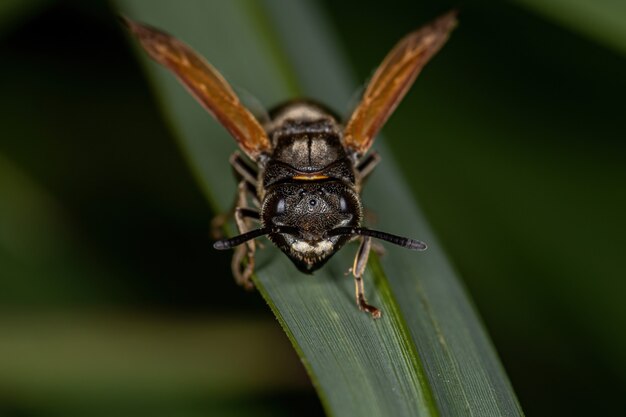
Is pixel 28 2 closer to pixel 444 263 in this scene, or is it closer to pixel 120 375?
pixel 120 375

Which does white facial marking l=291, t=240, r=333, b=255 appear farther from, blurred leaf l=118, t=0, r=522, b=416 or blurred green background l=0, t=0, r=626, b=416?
blurred green background l=0, t=0, r=626, b=416

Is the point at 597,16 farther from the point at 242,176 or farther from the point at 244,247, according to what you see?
the point at 244,247

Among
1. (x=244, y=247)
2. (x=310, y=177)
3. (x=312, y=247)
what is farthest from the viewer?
(x=244, y=247)

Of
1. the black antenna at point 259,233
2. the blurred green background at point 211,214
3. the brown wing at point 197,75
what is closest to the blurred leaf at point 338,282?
the black antenna at point 259,233

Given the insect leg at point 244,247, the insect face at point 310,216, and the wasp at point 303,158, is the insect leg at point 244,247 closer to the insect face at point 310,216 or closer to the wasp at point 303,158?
the wasp at point 303,158

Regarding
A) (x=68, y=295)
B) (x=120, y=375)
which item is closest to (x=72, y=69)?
(x=68, y=295)

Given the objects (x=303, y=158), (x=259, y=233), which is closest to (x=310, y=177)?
(x=303, y=158)
